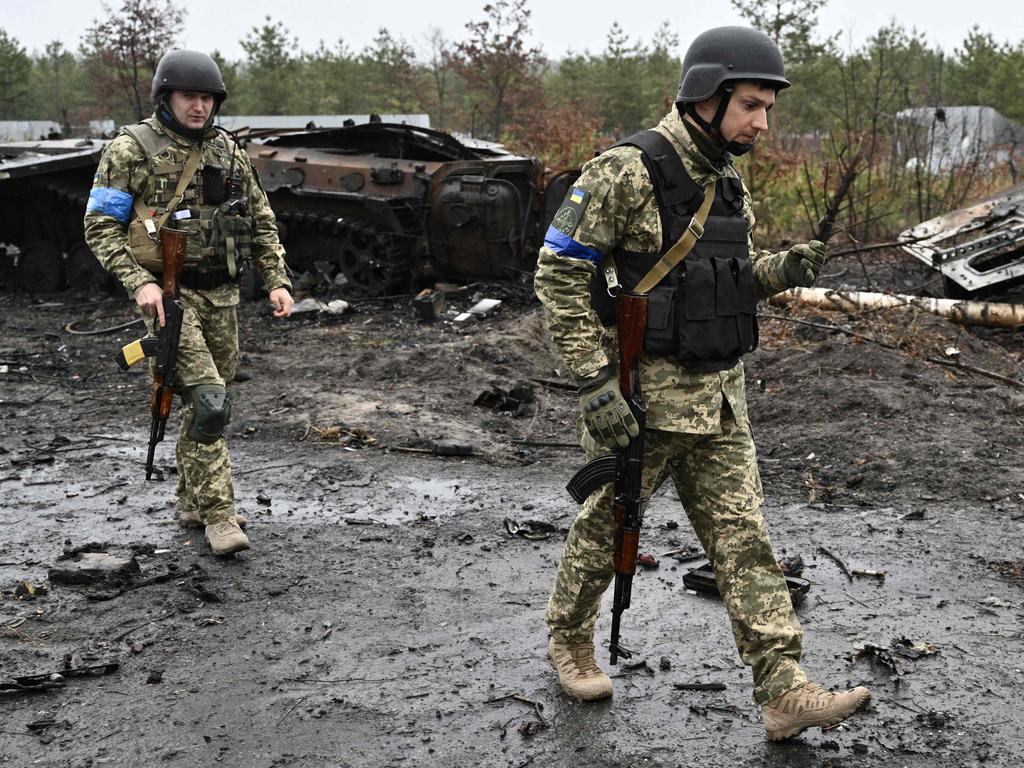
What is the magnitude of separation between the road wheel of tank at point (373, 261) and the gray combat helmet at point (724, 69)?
29.0 feet

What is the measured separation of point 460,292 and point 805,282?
8732mm

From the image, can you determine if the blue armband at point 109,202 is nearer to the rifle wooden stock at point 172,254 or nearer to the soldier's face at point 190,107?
the rifle wooden stock at point 172,254

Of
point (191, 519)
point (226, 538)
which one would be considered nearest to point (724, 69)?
point (226, 538)

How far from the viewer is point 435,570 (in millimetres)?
4906

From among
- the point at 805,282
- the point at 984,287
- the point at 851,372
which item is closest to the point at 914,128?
the point at 984,287

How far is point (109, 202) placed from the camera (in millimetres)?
4914

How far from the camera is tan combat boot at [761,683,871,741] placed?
3234 mm

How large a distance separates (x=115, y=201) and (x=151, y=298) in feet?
1.72

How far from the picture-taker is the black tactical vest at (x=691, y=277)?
329cm

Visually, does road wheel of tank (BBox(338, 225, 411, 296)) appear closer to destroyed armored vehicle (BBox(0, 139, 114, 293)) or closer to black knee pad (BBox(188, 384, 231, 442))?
destroyed armored vehicle (BBox(0, 139, 114, 293))

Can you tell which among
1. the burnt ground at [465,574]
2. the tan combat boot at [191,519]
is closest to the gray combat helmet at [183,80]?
the tan combat boot at [191,519]

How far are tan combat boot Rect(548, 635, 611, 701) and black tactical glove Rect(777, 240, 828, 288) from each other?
1319 millimetres

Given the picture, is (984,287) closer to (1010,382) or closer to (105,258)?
(1010,382)

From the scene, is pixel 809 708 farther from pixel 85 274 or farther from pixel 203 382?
pixel 85 274
